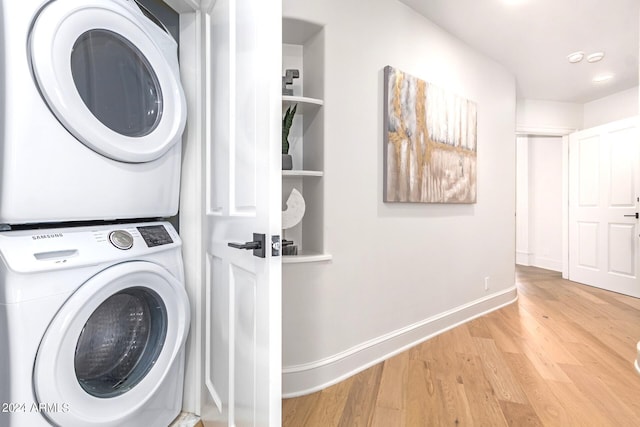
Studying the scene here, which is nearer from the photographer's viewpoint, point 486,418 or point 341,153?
point 486,418

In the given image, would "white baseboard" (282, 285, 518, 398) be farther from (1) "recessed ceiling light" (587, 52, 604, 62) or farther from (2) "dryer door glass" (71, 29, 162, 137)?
(1) "recessed ceiling light" (587, 52, 604, 62)

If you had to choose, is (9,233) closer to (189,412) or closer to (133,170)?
(133,170)

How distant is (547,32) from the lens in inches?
108

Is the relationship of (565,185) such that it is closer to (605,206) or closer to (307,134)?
A: (605,206)

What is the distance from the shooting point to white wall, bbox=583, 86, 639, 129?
4.03 metres

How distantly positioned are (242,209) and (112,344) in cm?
→ 65

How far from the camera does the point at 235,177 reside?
1141 mm

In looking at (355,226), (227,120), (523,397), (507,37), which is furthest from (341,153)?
(507,37)

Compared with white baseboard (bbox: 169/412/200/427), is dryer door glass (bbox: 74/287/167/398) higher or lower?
higher

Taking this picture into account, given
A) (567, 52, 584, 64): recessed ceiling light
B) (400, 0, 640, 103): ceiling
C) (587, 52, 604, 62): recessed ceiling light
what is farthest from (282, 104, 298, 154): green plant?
(587, 52, 604, 62): recessed ceiling light

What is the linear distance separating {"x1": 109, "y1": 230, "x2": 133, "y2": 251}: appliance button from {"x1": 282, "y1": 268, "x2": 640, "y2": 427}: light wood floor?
1.05 meters

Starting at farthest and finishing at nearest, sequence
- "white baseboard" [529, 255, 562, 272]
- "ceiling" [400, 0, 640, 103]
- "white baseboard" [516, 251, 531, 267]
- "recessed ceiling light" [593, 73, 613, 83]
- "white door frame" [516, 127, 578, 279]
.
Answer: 1. "white baseboard" [516, 251, 531, 267]
2. "white baseboard" [529, 255, 562, 272]
3. "white door frame" [516, 127, 578, 279]
4. "recessed ceiling light" [593, 73, 613, 83]
5. "ceiling" [400, 0, 640, 103]

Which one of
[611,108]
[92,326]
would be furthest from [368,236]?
[611,108]

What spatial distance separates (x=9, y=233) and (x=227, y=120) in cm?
72
